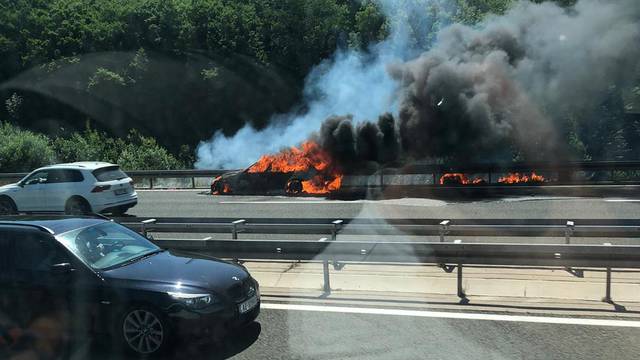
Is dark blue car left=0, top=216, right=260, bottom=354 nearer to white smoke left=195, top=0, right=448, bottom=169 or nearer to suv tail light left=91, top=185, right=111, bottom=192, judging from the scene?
suv tail light left=91, top=185, right=111, bottom=192

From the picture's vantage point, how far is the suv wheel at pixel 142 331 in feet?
17.1

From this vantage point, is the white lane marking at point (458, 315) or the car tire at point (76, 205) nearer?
the white lane marking at point (458, 315)

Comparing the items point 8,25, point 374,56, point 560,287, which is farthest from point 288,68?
point 560,287

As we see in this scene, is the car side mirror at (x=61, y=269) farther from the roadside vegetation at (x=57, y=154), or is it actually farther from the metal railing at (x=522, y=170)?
the roadside vegetation at (x=57, y=154)

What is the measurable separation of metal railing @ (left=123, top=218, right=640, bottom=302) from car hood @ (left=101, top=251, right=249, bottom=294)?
1.58 meters

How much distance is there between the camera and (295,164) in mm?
22906

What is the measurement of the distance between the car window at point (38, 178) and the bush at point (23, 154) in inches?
761

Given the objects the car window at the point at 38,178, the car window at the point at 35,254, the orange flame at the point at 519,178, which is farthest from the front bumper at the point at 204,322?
the orange flame at the point at 519,178

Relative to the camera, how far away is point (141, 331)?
5.27m

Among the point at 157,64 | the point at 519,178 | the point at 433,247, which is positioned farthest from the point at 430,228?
the point at 157,64

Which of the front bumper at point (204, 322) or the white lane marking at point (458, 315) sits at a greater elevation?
the front bumper at point (204, 322)

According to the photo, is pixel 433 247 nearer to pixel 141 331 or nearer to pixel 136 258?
pixel 136 258

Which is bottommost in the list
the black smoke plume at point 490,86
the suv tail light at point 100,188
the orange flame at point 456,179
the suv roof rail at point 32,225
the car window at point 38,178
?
the orange flame at point 456,179

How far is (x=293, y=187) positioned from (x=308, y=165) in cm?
159
